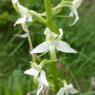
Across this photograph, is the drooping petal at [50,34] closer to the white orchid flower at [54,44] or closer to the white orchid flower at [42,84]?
the white orchid flower at [54,44]

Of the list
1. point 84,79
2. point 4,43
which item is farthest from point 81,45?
point 4,43

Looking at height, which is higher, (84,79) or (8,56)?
(8,56)

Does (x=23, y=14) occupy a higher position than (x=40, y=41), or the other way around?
(x=40, y=41)

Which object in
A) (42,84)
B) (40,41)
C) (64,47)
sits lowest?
(42,84)

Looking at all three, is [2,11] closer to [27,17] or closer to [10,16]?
[10,16]

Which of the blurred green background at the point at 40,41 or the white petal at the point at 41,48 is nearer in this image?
the white petal at the point at 41,48

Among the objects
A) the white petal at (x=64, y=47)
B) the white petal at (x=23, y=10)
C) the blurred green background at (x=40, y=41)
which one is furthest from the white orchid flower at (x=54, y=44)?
the blurred green background at (x=40, y=41)

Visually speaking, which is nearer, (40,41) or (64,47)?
(64,47)

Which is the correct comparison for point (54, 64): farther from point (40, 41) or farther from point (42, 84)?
point (40, 41)

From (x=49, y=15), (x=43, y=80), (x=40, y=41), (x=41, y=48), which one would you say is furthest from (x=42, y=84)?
(x=40, y=41)
